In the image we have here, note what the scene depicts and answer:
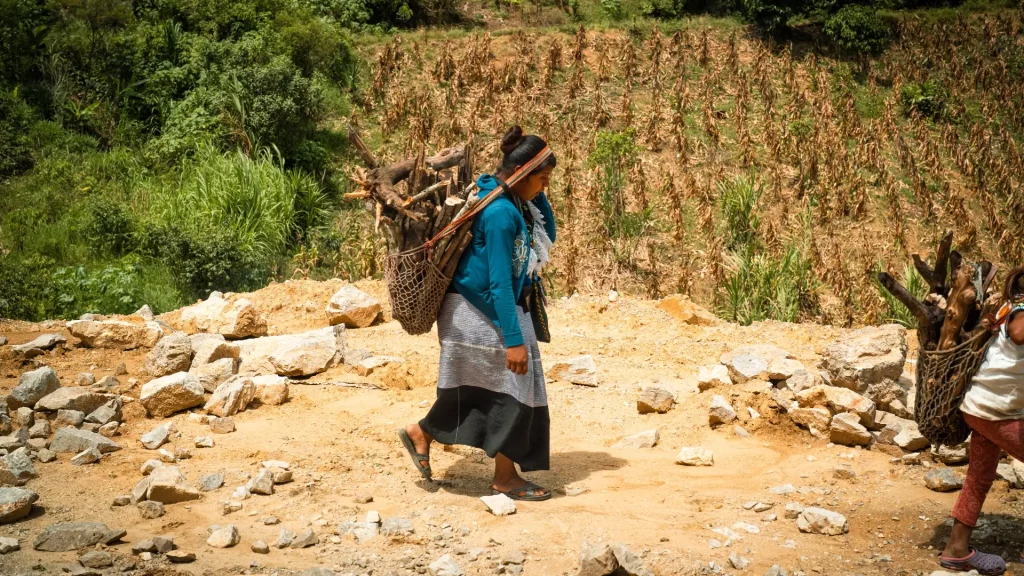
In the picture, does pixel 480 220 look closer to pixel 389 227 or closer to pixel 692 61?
pixel 389 227

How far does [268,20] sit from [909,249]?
35.5 feet

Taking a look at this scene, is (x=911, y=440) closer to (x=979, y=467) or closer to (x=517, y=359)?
(x=979, y=467)

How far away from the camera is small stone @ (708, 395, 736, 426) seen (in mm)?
5711

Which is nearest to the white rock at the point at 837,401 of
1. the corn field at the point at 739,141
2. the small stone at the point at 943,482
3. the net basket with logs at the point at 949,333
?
the small stone at the point at 943,482

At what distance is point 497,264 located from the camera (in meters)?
4.22

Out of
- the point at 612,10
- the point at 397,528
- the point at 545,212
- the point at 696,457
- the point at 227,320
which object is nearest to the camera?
the point at 397,528

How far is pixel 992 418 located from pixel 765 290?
672 cm

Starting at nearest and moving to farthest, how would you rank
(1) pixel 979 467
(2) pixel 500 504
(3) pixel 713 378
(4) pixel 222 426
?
(1) pixel 979 467
(2) pixel 500 504
(4) pixel 222 426
(3) pixel 713 378

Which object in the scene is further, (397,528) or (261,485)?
(261,485)

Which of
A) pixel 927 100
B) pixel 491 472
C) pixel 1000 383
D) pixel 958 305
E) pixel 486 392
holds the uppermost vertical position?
pixel 927 100

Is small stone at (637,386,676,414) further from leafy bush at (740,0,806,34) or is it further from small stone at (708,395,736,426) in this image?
leafy bush at (740,0,806,34)

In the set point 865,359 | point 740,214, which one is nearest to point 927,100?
point 740,214

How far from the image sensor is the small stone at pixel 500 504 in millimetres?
4281

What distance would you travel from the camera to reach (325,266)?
12.3 m
